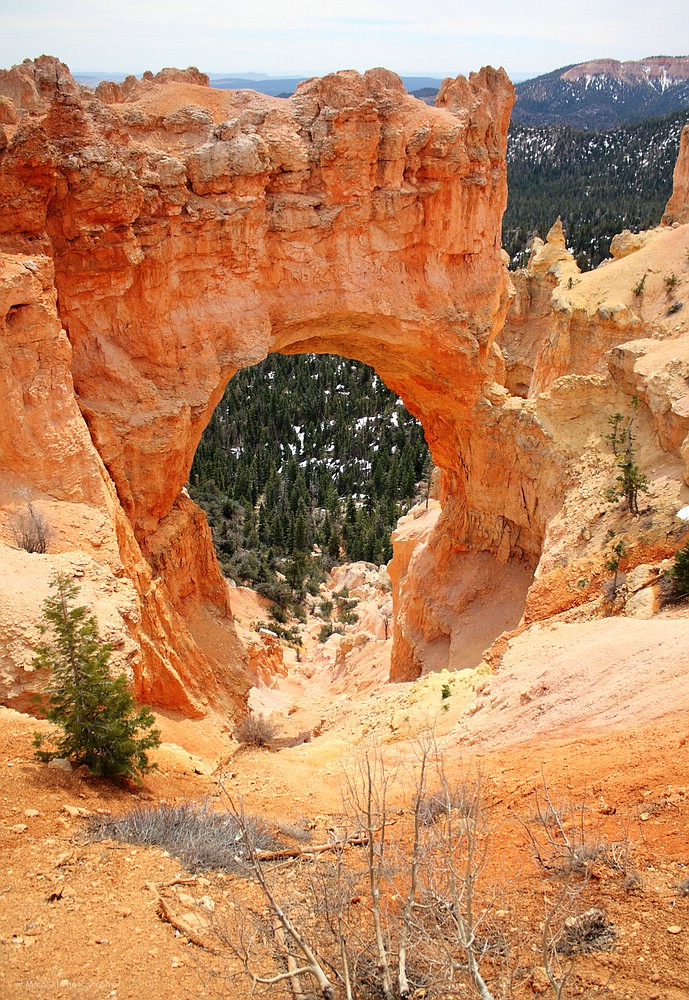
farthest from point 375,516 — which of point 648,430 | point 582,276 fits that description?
point 648,430

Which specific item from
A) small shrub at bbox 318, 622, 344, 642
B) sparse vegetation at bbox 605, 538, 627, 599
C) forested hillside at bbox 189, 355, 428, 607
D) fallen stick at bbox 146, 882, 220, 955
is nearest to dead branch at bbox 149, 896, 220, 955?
fallen stick at bbox 146, 882, 220, 955

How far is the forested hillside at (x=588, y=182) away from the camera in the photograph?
81438 mm

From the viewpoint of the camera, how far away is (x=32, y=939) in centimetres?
554

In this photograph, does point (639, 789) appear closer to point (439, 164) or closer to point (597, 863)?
point (597, 863)

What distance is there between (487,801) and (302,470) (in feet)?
155

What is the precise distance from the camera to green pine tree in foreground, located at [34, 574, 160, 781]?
8.22m

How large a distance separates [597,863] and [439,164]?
16.7 metres

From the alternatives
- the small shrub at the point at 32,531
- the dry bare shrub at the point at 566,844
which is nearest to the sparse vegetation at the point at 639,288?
the small shrub at the point at 32,531

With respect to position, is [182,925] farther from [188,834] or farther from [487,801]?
[487,801]

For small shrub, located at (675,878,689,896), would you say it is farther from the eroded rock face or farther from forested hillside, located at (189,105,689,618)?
the eroded rock face

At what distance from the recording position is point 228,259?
56.3 feet

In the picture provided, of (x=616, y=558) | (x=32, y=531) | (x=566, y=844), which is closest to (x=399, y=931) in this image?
(x=566, y=844)

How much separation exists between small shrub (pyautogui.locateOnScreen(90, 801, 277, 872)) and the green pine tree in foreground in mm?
734

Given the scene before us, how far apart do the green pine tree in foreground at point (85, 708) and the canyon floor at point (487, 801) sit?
0.29 m
